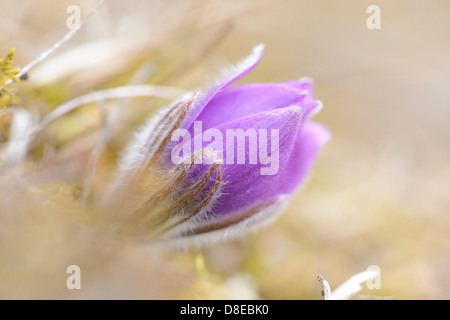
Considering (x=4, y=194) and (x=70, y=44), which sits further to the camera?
(x=70, y=44)

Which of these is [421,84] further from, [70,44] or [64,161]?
[64,161]

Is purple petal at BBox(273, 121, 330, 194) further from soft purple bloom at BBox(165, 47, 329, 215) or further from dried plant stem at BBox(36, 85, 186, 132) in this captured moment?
dried plant stem at BBox(36, 85, 186, 132)

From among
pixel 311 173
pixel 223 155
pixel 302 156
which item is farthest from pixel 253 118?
pixel 311 173

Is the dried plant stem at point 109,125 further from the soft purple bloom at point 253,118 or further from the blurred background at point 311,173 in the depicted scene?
the soft purple bloom at point 253,118

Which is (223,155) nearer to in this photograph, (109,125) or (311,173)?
(109,125)

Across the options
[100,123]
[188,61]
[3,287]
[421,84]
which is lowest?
[3,287]

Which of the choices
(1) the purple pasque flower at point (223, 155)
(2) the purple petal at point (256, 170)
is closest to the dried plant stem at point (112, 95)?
(1) the purple pasque flower at point (223, 155)

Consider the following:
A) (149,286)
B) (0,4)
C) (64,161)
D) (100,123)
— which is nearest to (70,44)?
(0,4)
